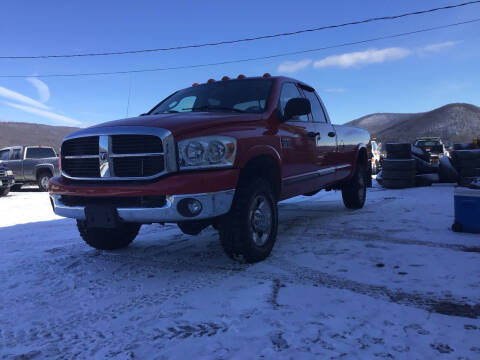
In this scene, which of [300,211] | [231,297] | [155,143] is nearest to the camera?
[231,297]

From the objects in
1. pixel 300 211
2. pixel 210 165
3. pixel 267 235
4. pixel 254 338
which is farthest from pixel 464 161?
pixel 254 338

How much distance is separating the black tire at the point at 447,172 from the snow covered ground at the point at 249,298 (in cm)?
623

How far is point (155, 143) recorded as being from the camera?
9.49 ft

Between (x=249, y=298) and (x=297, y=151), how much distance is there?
2.02 meters

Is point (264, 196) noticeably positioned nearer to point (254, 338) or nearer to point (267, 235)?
point (267, 235)

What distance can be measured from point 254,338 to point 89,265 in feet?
7.23

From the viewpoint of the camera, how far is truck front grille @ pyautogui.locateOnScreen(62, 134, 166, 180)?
2.91 metres

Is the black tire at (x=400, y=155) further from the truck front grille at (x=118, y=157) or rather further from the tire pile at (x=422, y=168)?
the truck front grille at (x=118, y=157)

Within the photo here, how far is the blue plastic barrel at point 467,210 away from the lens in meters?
4.31

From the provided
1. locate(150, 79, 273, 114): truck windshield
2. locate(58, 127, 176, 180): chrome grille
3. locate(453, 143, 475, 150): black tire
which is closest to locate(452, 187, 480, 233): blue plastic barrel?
locate(150, 79, 273, 114): truck windshield

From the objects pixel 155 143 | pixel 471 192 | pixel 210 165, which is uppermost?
pixel 155 143

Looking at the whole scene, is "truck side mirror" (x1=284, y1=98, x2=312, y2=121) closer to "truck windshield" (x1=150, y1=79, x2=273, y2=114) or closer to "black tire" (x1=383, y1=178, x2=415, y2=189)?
"truck windshield" (x1=150, y1=79, x2=273, y2=114)

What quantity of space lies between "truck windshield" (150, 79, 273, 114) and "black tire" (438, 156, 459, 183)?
7.92 meters

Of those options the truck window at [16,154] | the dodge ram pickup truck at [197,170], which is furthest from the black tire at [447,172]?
the truck window at [16,154]
